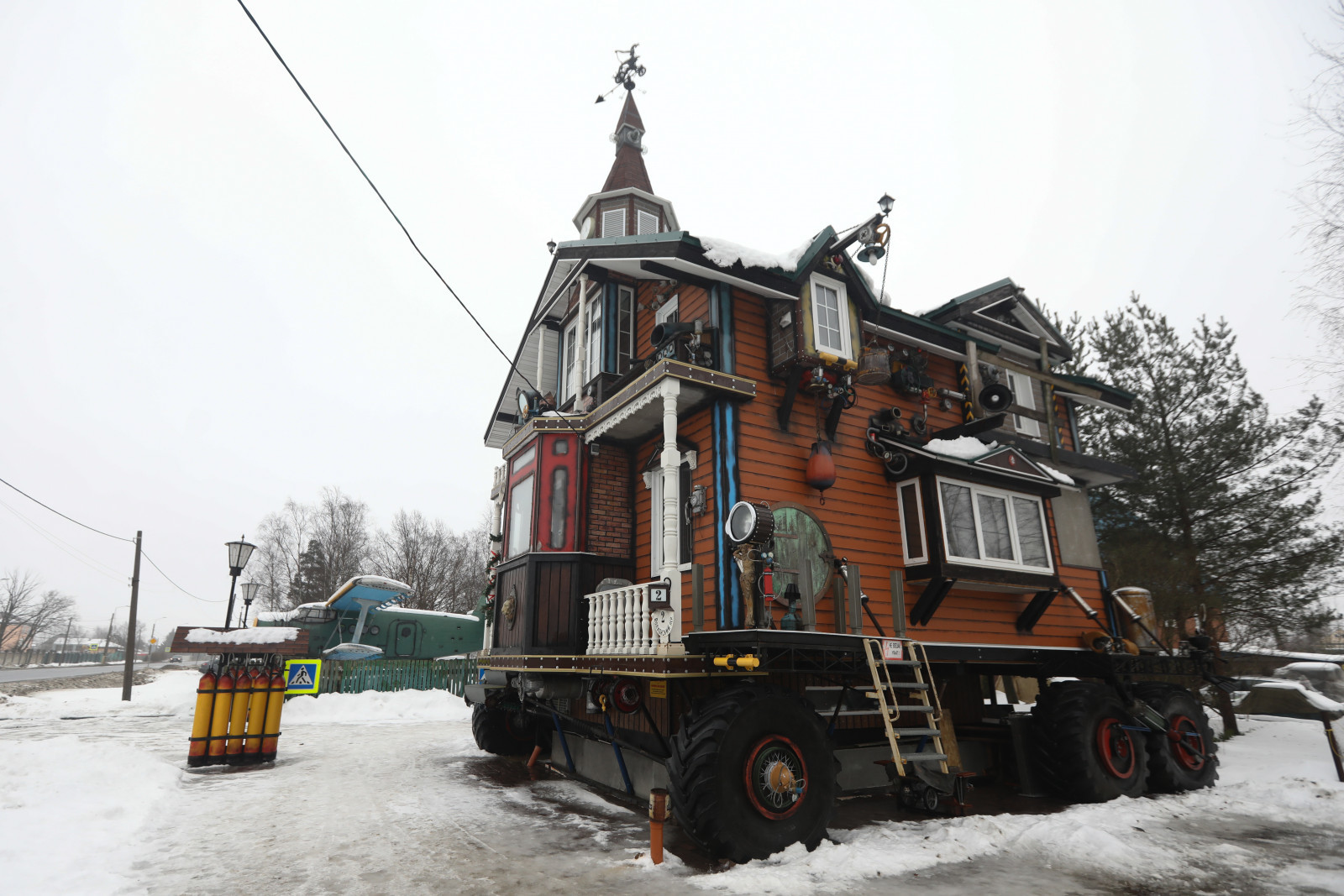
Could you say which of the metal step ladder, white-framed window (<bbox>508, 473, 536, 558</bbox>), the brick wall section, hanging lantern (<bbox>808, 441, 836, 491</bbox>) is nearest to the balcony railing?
the brick wall section

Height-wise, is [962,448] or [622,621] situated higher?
[962,448]

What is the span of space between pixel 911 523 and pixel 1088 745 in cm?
386

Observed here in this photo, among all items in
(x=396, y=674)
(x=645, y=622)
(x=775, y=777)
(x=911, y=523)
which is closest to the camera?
(x=775, y=777)

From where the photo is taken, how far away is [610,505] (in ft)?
36.5

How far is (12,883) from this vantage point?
4.97m

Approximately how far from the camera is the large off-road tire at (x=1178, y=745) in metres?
10.1

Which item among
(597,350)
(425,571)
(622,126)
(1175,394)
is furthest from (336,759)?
(425,571)

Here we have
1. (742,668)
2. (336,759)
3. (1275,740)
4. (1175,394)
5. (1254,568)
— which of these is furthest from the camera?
(1175,394)

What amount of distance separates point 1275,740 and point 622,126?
70.0ft

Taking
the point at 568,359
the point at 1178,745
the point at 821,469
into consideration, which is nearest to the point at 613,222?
the point at 568,359

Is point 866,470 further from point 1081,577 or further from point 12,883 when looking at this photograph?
point 12,883

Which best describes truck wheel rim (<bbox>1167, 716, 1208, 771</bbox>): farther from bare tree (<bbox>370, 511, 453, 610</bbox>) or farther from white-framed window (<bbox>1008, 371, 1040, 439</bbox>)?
bare tree (<bbox>370, 511, 453, 610</bbox>)

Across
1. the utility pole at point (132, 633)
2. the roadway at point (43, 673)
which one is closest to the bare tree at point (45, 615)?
the roadway at point (43, 673)

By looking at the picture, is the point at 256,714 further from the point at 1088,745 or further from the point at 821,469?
the point at 1088,745
